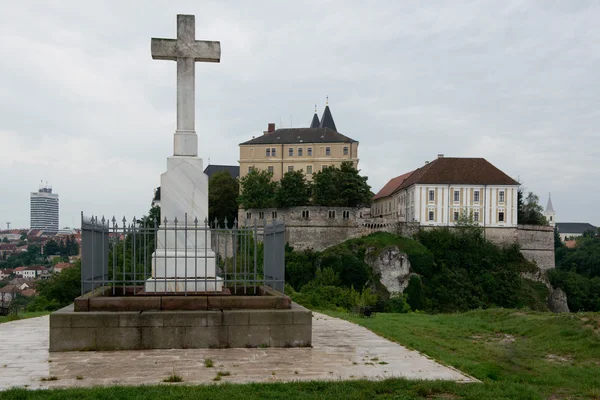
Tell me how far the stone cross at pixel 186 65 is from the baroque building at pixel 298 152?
212ft

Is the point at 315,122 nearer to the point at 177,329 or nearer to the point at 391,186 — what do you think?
the point at 391,186

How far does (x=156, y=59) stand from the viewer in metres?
11.9

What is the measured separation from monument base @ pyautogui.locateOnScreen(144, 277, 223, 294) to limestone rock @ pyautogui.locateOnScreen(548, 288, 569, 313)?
6192 centimetres

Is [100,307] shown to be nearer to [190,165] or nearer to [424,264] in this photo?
[190,165]

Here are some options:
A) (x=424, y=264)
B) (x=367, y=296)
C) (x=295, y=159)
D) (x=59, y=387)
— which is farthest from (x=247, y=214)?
(x=59, y=387)

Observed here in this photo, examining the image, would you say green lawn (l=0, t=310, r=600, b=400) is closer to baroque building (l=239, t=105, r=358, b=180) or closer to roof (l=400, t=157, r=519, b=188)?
roof (l=400, t=157, r=519, b=188)

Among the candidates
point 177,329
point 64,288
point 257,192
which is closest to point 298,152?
point 257,192

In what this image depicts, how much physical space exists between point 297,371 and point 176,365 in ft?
5.84

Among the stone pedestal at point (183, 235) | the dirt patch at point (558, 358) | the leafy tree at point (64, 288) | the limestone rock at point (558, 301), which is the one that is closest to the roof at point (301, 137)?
the limestone rock at point (558, 301)

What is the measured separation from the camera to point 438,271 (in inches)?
2454

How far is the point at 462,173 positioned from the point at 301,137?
72.6ft

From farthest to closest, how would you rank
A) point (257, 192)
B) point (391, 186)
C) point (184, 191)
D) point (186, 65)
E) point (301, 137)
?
point (391, 186)
point (301, 137)
point (257, 192)
point (186, 65)
point (184, 191)

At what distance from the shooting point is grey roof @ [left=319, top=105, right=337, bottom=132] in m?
87.9

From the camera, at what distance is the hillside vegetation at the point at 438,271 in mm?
57281
